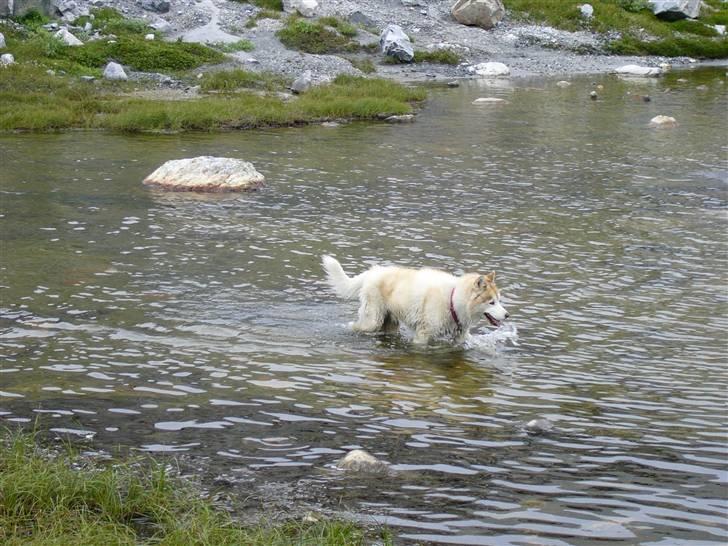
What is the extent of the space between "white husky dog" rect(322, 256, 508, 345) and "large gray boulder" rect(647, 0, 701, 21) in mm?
56104

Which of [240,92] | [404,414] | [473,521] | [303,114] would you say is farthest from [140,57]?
[473,521]

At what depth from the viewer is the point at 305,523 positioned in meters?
7.36

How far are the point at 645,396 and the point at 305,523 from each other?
4.62 meters

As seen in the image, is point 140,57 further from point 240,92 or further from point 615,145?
point 615,145

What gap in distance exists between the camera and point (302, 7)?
52250 millimetres

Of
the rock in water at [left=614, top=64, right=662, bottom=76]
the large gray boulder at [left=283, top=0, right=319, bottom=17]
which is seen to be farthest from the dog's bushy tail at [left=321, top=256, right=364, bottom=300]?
the large gray boulder at [left=283, top=0, right=319, bottom=17]

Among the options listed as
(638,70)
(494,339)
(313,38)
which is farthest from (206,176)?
(638,70)

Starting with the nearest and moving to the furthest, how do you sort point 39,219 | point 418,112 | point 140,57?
point 39,219 < point 418,112 < point 140,57

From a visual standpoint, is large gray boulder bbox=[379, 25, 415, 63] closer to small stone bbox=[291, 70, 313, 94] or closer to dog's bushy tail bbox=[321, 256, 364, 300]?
small stone bbox=[291, 70, 313, 94]

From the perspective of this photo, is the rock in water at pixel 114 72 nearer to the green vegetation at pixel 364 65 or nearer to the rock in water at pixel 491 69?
the green vegetation at pixel 364 65

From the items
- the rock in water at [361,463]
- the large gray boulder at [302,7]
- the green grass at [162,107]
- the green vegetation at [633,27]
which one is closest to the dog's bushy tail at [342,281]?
the rock in water at [361,463]

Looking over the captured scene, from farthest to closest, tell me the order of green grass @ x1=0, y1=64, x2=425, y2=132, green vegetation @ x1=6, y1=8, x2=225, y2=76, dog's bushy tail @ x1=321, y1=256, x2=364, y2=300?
1. green vegetation @ x1=6, y1=8, x2=225, y2=76
2. green grass @ x1=0, y1=64, x2=425, y2=132
3. dog's bushy tail @ x1=321, y1=256, x2=364, y2=300

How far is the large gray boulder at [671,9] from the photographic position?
63.7 metres

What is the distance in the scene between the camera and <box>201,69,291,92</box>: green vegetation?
36.5 meters
